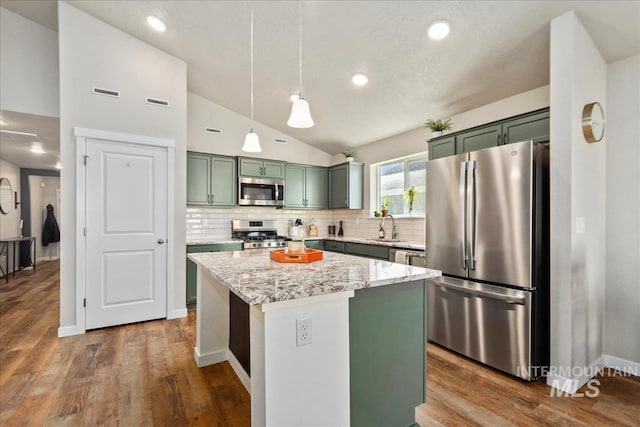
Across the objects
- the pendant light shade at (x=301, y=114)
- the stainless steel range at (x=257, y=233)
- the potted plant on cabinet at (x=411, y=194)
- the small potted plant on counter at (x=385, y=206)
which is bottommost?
the stainless steel range at (x=257, y=233)

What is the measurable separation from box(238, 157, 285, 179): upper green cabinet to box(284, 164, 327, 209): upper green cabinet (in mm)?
159

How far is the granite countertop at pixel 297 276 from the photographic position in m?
1.23

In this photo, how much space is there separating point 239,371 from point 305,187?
3.55 metres

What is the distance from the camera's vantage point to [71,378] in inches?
91.2

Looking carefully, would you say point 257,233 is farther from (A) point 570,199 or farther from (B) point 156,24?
(A) point 570,199

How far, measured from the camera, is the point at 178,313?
3.78m

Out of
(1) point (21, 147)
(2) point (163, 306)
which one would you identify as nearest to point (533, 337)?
(2) point (163, 306)

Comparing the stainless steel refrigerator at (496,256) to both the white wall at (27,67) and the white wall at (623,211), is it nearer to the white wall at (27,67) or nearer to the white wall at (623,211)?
the white wall at (623,211)

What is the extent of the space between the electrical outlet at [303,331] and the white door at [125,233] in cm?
301

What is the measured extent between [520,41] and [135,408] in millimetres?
3812

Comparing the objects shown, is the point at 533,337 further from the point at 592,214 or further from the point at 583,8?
the point at 583,8

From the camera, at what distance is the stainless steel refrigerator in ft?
7.38

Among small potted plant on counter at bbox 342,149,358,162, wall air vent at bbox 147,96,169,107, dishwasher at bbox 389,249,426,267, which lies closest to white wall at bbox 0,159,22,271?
wall air vent at bbox 147,96,169,107

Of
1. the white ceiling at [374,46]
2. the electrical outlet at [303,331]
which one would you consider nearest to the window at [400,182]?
the white ceiling at [374,46]
